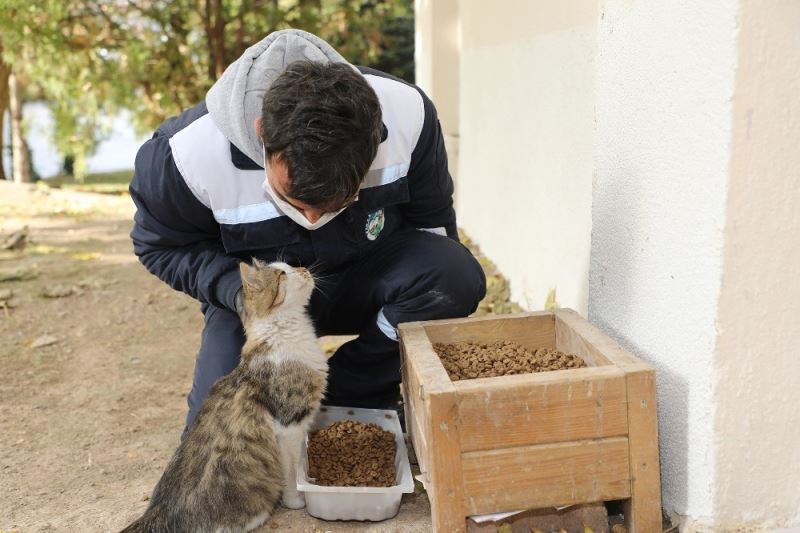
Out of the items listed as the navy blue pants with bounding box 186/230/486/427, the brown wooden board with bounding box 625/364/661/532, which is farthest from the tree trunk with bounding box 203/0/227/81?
the brown wooden board with bounding box 625/364/661/532

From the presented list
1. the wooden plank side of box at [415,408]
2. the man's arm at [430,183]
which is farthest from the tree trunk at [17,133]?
the wooden plank side of box at [415,408]

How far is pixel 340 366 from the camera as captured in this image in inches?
118

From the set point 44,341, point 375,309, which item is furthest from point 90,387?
point 375,309

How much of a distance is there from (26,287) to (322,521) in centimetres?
372

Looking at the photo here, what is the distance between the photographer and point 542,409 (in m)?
1.93

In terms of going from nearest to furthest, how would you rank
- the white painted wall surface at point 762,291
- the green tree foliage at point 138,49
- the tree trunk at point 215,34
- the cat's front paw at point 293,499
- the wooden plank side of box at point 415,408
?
the white painted wall surface at point 762,291, the wooden plank side of box at point 415,408, the cat's front paw at point 293,499, the green tree foliage at point 138,49, the tree trunk at point 215,34

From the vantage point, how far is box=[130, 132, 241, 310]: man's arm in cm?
248

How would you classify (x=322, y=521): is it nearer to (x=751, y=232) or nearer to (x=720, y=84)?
(x=751, y=232)

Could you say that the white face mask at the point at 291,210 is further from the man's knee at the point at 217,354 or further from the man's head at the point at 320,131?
the man's knee at the point at 217,354

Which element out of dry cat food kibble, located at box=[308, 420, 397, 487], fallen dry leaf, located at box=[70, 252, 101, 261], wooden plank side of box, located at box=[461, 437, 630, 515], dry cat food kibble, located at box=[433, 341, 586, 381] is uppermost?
dry cat food kibble, located at box=[433, 341, 586, 381]

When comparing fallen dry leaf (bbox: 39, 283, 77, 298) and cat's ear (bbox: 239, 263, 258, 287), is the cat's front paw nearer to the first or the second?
cat's ear (bbox: 239, 263, 258, 287)

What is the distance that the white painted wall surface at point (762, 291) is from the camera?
1.75 metres

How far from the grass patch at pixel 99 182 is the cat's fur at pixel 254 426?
8.23m

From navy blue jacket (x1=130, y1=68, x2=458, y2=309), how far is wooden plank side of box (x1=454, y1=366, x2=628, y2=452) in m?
0.87
